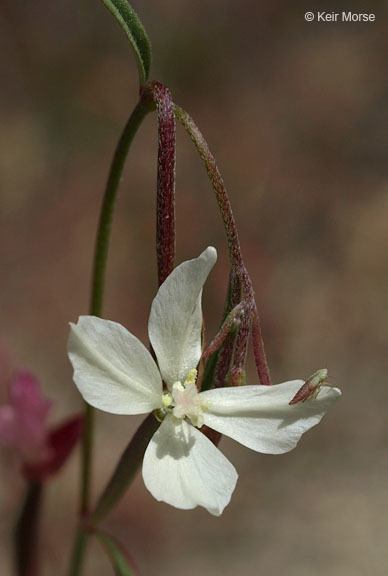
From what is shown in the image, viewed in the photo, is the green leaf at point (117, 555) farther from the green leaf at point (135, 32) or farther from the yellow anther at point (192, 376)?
the green leaf at point (135, 32)

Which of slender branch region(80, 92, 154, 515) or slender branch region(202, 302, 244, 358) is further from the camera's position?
slender branch region(80, 92, 154, 515)

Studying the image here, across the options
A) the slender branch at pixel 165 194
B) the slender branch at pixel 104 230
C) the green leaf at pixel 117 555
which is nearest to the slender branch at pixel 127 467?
the green leaf at pixel 117 555

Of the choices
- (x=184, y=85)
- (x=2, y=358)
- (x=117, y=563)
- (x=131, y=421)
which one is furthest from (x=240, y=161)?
Answer: (x=117, y=563)

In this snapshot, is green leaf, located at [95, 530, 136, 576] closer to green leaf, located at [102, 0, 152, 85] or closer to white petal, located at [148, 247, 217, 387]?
white petal, located at [148, 247, 217, 387]

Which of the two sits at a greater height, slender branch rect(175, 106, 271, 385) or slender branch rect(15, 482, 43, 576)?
slender branch rect(175, 106, 271, 385)

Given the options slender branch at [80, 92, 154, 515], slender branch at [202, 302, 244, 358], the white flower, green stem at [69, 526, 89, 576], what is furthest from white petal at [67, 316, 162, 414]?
green stem at [69, 526, 89, 576]
